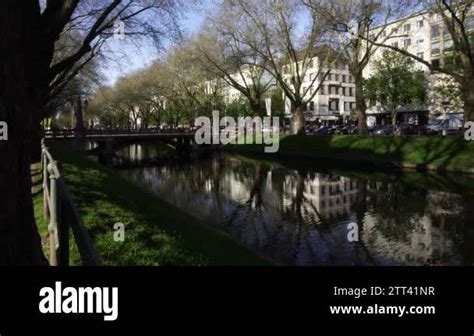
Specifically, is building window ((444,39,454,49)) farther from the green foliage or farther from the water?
the water

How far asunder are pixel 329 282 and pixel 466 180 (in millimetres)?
24645

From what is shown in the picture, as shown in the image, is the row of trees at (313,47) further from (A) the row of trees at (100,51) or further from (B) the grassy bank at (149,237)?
(B) the grassy bank at (149,237)

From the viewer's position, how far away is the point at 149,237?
10375mm

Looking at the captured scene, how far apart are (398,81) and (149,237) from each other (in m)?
58.1

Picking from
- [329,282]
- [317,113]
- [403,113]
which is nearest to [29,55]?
[329,282]

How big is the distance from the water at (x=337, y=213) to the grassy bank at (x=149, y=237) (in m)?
2.03

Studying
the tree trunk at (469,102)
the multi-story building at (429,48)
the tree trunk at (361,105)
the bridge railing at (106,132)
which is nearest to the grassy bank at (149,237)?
the tree trunk at (469,102)

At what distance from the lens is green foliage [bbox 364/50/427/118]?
6044 centimetres

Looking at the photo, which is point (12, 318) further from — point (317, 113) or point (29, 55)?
point (317, 113)

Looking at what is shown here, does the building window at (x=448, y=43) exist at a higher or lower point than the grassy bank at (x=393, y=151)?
higher

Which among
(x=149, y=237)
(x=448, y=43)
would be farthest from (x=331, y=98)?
(x=149, y=237)

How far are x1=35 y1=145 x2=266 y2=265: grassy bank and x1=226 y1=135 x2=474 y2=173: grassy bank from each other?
21200 millimetres

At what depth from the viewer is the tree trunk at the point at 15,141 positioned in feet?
14.1

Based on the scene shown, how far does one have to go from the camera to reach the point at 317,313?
4211mm
